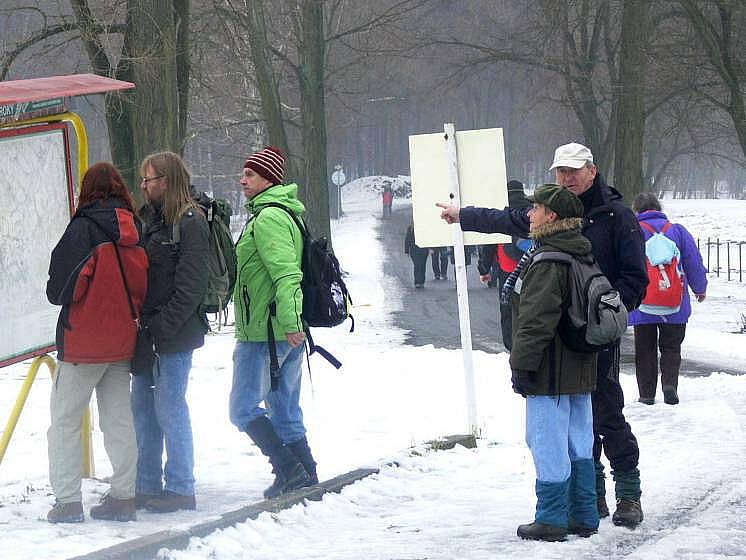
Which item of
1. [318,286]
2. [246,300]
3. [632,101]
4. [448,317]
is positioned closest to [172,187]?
[246,300]

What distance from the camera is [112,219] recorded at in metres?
6.64

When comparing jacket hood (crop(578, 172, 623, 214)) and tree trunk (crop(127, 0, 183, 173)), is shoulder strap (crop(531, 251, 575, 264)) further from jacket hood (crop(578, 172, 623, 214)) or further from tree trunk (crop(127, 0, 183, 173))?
tree trunk (crop(127, 0, 183, 173))

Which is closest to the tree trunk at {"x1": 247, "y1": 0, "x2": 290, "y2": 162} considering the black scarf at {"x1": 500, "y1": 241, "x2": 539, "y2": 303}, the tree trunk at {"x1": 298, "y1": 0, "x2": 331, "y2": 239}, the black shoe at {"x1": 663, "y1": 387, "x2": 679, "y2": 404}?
the tree trunk at {"x1": 298, "y1": 0, "x2": 331, "y2": 239}

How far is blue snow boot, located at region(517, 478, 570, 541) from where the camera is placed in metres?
6.28

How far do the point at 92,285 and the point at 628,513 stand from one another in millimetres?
3117

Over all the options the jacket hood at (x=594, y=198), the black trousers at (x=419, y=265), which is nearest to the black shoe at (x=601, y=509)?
the jacket hood at (x=594, y=198)

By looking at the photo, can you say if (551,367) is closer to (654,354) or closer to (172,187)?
(172,187)

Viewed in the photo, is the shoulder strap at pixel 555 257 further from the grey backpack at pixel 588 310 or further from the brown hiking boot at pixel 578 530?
the brown hiking boot at pixel 578 530

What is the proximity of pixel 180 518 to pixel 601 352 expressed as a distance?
249 centimetres

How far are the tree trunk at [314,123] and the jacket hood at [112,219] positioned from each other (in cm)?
2064

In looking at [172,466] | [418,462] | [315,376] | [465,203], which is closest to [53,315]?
[172,466]

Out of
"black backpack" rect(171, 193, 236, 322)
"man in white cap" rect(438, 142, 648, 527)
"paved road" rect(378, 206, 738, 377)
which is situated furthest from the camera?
"paved road" rect(378, 206, 738, 377)

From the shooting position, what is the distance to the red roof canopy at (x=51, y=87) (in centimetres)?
659

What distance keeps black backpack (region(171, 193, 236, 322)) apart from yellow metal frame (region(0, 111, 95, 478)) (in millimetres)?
946
